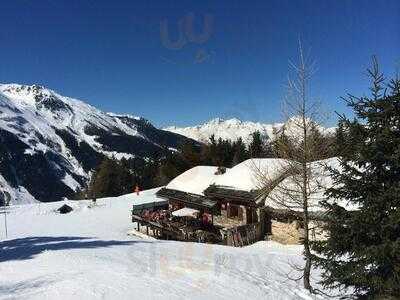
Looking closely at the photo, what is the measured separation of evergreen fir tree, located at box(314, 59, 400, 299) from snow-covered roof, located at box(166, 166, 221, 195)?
1039 inches

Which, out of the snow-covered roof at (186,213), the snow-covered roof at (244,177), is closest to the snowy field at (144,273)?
the snow-covered roof at (244,177)

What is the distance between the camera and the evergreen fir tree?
12.3 metres

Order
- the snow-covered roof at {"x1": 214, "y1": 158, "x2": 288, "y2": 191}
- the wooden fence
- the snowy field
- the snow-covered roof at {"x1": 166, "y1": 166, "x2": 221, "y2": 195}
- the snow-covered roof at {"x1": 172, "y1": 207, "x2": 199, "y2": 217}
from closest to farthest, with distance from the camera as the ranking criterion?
the snowy field
the wooden fence
the snow-covered roof at {"x1": 214, "y1": 158, "x2": 288, "y2": 191}
the snow-covered roof at {"x1": 172, "y1": 207, "x2": 199, "y2": 217}
the snow-covered roof at {"x1": 166, "y1": 166, "x2": 221, "y2": 195}

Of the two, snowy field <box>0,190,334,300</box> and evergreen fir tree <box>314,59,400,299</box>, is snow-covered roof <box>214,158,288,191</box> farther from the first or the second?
evergreen fir tree <box>314,59,400,299</box>

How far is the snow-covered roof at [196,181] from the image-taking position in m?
40.3

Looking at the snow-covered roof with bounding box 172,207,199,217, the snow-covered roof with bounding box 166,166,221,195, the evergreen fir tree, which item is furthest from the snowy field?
the snow-covered roof with bounding box 166,166,221,195

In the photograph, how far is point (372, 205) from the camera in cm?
1248

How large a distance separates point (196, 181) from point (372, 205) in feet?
97.3

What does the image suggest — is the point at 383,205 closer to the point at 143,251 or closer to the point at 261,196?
the point at 143,251

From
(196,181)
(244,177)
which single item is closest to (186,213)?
(244,177)

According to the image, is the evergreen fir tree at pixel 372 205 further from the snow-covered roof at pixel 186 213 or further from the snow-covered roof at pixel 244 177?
the snow-covered roof at pixel 186 213

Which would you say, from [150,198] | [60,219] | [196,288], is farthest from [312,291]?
[150,198]

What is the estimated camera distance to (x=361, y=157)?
1273 centimetres

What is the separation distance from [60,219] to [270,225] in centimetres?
2249
